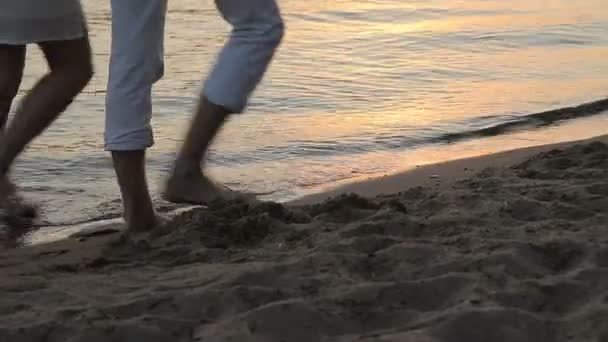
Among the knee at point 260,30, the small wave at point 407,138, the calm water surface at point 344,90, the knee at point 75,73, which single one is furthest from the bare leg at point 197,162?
the small wave at point 407,138

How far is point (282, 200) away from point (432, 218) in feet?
4.22

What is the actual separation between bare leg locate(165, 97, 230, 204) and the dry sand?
0.23 ft

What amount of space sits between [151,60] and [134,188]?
1.32ft

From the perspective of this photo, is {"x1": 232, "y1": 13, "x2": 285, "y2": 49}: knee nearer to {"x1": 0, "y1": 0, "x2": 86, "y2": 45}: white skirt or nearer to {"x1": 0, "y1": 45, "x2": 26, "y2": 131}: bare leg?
{"x1": 0, "y1": 0, "x2": 86, "y2": 45}: white skirt

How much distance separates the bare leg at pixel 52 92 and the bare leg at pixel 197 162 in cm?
46

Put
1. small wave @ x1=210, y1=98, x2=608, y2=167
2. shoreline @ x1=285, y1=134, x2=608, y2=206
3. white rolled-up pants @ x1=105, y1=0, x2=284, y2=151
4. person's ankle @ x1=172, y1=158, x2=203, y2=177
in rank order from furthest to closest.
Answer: small wave @ x1=210, y1=98, x2=608, y2=167 < shoreline @ x1=285, y1=134, x2=608, y2=206 < person's ankle @ x1=172, y1=158, x2=203, y2=177 < white rolled-up pants @ x1=105, y1=0, x2=284, y2=151

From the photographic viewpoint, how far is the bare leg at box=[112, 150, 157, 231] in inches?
126

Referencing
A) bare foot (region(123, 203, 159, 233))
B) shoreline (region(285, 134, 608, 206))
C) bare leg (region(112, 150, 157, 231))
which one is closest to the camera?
bare leg (region(112, 150, 157, 231))

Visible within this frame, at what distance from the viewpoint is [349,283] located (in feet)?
8.79

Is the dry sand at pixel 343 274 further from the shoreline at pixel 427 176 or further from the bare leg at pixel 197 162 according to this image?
the shoreline at pixel 427 176

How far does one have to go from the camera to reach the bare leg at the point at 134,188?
320cm

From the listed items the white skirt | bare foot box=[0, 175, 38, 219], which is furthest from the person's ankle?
bare foot box=[0, 175, 38, 219]

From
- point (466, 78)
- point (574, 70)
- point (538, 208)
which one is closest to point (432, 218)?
point (538, 208)

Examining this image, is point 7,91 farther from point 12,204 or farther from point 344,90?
point 344,90
